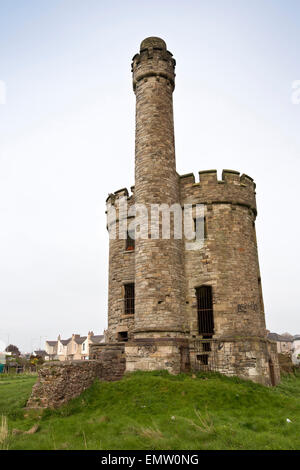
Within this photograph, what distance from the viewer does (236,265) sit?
52.7ft

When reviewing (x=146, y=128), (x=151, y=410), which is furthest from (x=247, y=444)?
(x=146, y=128)

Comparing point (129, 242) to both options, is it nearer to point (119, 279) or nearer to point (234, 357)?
point (119, 279)

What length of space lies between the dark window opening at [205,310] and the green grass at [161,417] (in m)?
2.32

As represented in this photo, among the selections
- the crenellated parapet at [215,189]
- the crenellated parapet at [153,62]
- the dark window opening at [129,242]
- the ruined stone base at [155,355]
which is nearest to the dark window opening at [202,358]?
the ruined stone base at [155,355]

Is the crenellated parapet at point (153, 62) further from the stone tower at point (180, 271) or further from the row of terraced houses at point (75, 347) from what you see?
the row of terraced houses at point (75, 347)

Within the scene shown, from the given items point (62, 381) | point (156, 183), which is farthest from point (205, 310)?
point (62, 381)

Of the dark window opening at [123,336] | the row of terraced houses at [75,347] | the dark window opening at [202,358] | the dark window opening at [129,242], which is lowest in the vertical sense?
the row of terraced houses at [75,347]

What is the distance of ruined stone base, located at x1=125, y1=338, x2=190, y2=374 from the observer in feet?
44.8

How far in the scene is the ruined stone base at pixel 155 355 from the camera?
13.7 meters

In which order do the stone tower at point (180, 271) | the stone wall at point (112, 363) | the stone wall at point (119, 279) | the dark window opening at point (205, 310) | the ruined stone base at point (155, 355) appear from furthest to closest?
1. the stone wall at point (119, 279)
2. the dark window opening at point (205, 310)
3. the stone tower at point (180, 271)
4. the stone wall at point (112, 363)
5. the ruined stone base at point (155, 355)

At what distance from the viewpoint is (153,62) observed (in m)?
17.9

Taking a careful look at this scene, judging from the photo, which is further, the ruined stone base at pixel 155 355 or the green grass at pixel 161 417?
the ruined stone base at pixel 155 355
